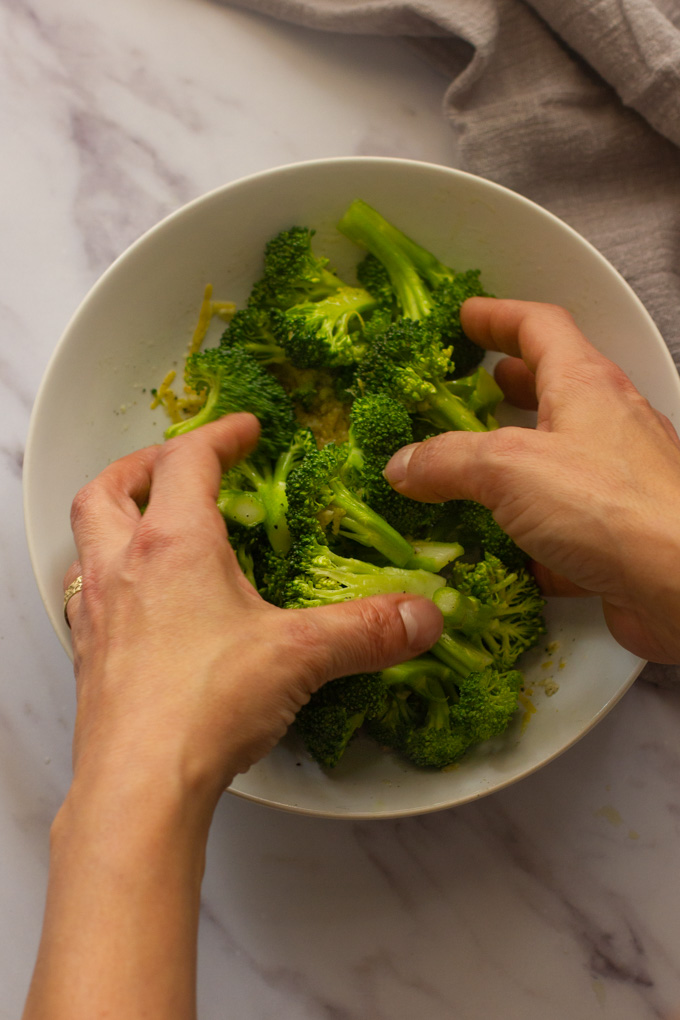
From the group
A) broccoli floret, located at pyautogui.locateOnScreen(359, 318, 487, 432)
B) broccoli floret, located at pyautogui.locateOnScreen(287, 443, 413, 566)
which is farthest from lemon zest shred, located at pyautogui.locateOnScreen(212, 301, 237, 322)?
broccoli floret, located at pyautogui.locateOnScreen(287, 443, 413, 566)

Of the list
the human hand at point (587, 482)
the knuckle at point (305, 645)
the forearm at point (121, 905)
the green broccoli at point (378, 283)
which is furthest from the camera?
the green broccoli at point (378, 283)

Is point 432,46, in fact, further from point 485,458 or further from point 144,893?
point 144,893

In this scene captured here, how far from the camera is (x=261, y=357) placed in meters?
1.91

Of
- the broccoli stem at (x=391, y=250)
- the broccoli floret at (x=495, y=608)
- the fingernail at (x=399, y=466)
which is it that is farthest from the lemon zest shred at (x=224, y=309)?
the broccoli floret at (x=495, y=608)

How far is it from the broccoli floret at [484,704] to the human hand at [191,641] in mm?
276

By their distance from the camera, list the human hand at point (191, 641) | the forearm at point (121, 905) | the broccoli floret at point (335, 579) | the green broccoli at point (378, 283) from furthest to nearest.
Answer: the green broccoli at point (378, 283), the broccoli floret at point (335, 579), the human hand at point (191, 641), the forearm at point (121, 905)

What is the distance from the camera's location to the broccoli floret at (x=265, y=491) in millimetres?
1697

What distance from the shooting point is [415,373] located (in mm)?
1700

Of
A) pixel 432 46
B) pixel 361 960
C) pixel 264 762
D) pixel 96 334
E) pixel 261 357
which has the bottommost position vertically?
pixel 361 960

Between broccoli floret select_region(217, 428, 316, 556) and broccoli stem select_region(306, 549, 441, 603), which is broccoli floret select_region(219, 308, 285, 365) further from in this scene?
broccoli stem select_region(306, 549, 441, 603)

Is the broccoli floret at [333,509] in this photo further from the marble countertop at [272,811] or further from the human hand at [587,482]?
the marble countertop at [272,811]

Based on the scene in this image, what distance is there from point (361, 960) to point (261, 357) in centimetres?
161

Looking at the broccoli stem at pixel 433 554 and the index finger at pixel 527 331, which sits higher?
the index finger at pixel 527 331

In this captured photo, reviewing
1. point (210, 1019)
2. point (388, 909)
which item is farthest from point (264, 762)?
point (210, 1019)
